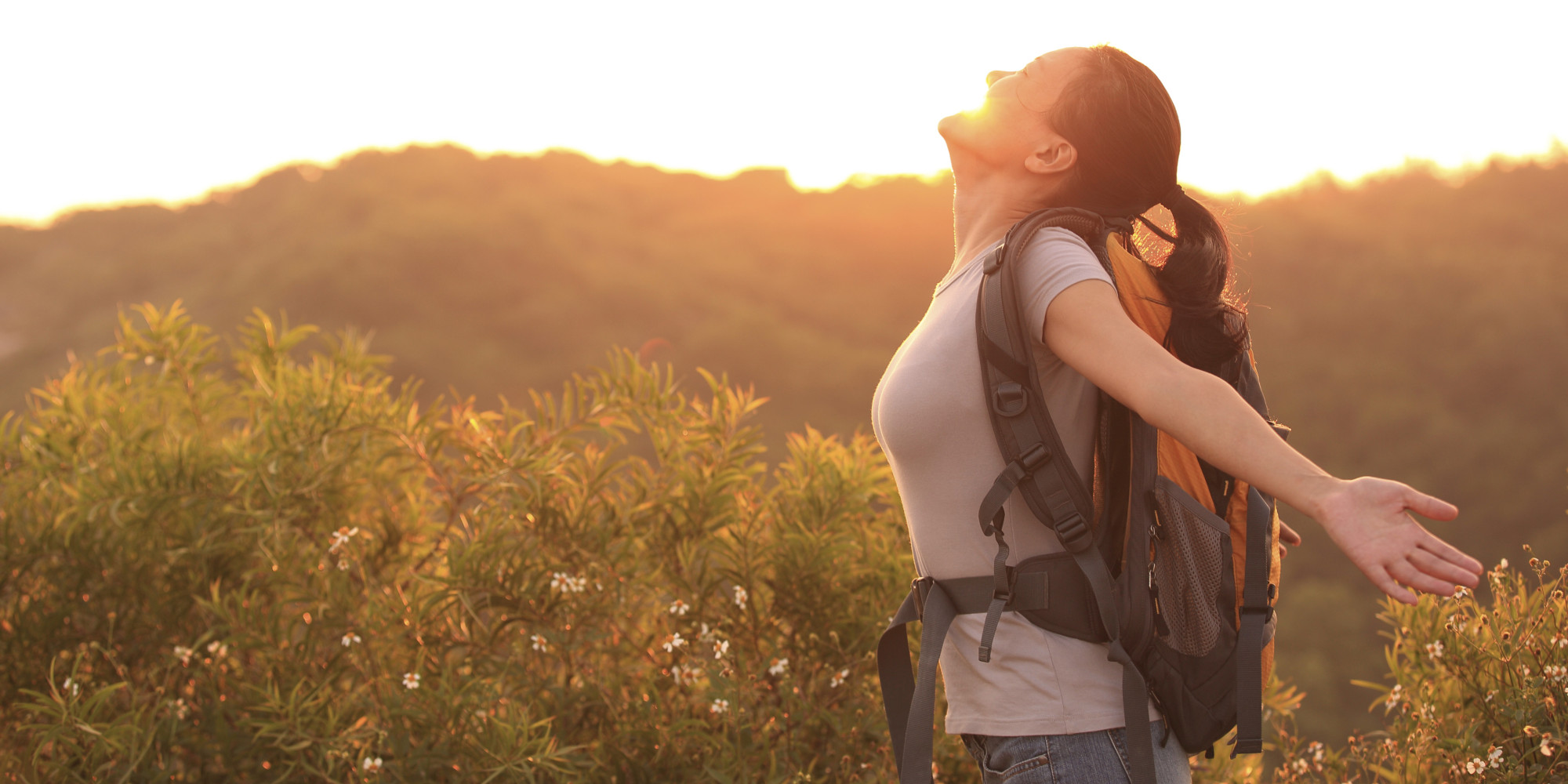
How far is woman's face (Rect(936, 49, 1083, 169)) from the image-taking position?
1.13 metres

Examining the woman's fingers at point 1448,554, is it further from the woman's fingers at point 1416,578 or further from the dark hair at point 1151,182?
the dark hair at point 1151,182

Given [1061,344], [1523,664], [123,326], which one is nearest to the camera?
[1061,344]

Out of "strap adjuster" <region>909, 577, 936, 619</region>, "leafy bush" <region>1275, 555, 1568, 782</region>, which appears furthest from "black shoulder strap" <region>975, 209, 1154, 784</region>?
"leafy bush" <region>1275, 555, 1568, 782</region>

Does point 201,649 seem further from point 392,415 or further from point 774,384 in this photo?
point 774,384

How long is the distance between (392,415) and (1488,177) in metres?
19.8

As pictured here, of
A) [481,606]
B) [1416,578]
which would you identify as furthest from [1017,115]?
[481,606]

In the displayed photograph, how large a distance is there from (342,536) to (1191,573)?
1647 millimetres

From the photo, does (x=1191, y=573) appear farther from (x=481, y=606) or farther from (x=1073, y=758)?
(x=481, y=606)

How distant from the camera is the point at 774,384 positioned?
1886cm

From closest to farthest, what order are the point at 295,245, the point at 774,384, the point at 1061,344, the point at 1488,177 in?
1. the point at 1061,344
2. the point at 1488,177
3. the point at 774,384
4. the point at 295,245

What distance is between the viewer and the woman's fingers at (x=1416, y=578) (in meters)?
0.73

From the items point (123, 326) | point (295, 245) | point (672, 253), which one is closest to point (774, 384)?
point (672, 253)

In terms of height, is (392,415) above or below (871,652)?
above

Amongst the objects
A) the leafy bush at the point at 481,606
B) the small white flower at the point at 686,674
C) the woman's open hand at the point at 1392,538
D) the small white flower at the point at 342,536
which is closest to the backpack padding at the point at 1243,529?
the woman's open hand at the point at 1392,538
